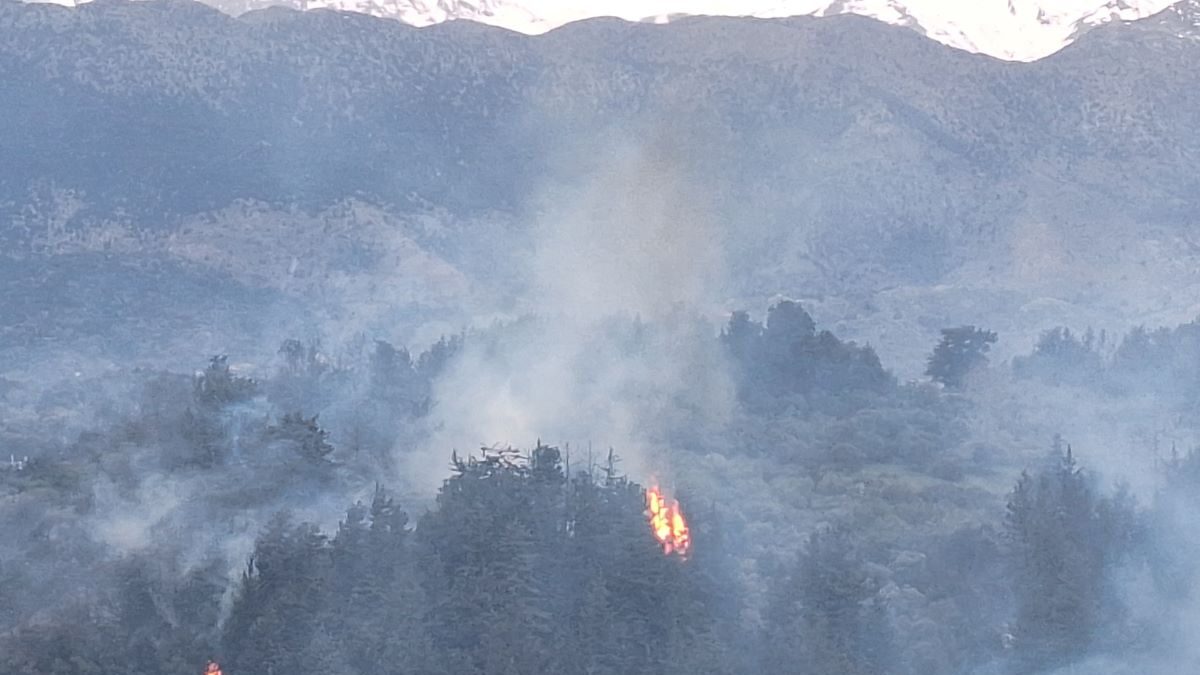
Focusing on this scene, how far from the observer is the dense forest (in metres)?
47.8

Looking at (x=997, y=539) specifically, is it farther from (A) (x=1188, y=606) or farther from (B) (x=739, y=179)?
(B) (x=739, y=179)

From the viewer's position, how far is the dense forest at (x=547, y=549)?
47.8 m

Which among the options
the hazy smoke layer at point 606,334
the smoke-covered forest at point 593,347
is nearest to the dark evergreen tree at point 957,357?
the smoke-covered forest at point 593,347

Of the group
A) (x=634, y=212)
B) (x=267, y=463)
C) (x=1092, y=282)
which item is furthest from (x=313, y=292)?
(x=267, y=463)

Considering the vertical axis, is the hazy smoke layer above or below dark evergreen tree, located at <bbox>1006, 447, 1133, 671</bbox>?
above

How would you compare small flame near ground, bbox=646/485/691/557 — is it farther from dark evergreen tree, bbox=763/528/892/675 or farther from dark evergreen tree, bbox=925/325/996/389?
dark evergreen tree, bbox=925/325/996/389

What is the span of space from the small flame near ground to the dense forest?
1.36 feet

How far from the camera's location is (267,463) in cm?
5831

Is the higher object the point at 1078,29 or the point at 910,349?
the point at 1078,29

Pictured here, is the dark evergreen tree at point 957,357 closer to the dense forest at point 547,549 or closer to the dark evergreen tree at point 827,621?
the dense forest at point 547,549

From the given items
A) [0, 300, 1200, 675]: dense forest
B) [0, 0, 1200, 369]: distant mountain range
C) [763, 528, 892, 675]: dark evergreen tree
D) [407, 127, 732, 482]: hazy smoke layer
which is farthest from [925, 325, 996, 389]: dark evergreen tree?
[763, 528, 892, 675]: dark evergreen tree

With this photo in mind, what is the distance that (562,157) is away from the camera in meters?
127

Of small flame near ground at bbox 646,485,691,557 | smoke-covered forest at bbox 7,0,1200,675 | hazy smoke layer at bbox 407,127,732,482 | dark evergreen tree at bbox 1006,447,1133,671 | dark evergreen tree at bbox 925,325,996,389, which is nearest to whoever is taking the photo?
smoke-covered forest at bbox 7,0,1200,675

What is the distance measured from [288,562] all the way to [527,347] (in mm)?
33442
